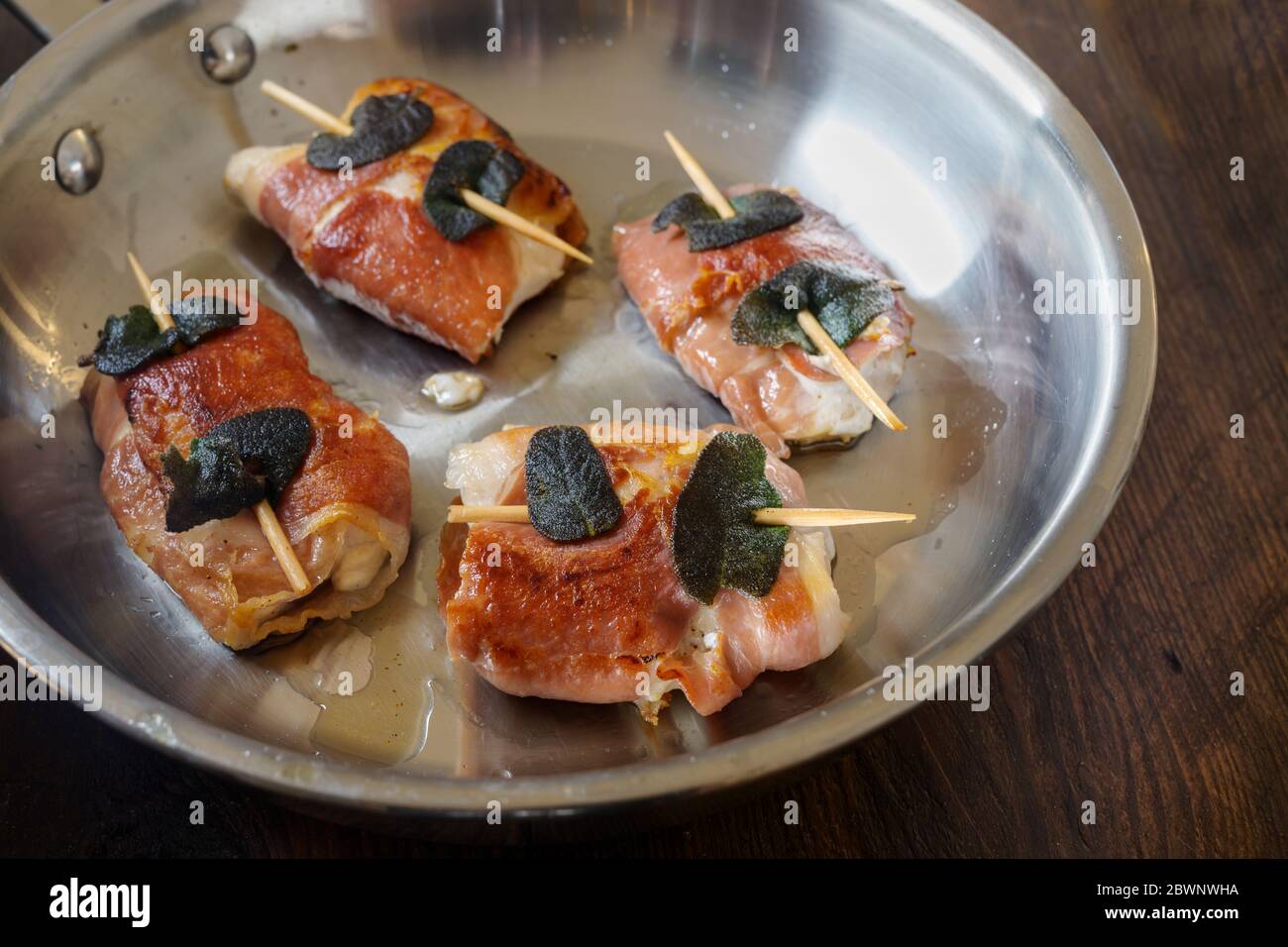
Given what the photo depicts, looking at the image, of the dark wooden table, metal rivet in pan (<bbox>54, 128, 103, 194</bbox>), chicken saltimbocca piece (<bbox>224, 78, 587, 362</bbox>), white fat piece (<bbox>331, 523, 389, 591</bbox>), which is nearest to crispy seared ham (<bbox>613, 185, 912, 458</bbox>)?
chicken saltimbocca piece (<bbox>224, 78, 587, 362</bbox>)

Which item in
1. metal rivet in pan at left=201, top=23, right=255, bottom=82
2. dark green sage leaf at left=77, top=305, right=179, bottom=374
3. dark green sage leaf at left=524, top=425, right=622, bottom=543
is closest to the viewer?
dark green sage leaf at left=524, top=425, right=622, bottom=543

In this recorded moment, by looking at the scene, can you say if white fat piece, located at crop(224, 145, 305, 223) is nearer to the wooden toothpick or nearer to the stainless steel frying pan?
the stainless steel frying pan

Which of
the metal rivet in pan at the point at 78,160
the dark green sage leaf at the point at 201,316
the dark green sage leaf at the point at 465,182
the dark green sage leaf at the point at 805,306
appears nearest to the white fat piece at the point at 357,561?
the dark green sage leaf at the point at 201,316

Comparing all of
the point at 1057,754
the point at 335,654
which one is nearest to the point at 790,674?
the point at 1057,754

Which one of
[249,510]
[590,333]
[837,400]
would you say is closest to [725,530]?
[837,400]
